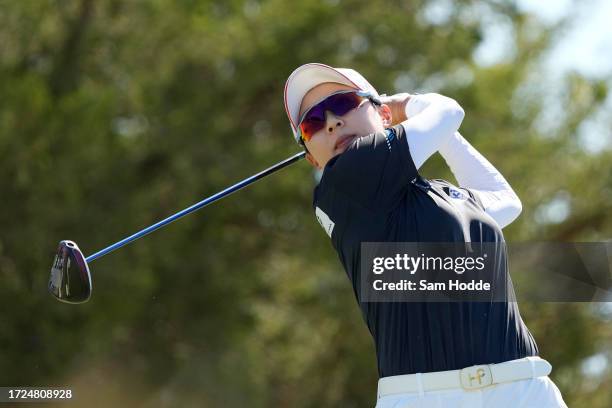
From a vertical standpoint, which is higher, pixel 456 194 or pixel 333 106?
pixel 333 106

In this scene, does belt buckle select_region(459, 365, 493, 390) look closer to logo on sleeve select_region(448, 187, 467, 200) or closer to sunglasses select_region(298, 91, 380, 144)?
logo on sleeve select_region(448, 187, 467, 200)

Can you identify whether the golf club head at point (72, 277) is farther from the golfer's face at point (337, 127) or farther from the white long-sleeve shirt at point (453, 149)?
the white long-sleeve shirt at point (453, 149)

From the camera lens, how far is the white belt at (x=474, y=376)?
2.40 m

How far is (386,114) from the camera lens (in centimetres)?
291

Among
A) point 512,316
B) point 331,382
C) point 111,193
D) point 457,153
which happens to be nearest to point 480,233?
point 512,316

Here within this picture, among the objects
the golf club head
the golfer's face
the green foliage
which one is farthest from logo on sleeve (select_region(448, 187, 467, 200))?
the green foliage

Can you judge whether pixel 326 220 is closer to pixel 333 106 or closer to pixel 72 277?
pixel 333 106

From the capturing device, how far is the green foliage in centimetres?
919

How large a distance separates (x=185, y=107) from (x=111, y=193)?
109cm

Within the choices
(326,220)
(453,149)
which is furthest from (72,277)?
(453,149)

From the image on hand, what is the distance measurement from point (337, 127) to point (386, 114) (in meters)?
0.22

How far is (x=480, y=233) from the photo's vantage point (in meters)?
2.57

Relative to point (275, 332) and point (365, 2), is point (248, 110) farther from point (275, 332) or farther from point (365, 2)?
point (275, 332)

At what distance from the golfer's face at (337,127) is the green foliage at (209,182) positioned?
6.50 metres
